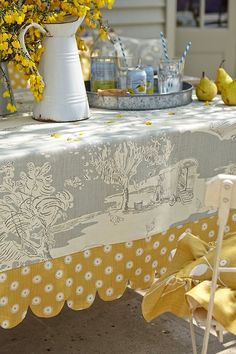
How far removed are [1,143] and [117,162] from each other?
374 millimetres

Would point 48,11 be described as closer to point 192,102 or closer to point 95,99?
point 95,99

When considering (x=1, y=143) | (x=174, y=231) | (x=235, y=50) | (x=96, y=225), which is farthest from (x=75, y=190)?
(x=235, y=50)

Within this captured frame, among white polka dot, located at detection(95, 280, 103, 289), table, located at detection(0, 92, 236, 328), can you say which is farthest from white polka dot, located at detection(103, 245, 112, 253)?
white polka dot, located at detection(95, 280, 103, 289)

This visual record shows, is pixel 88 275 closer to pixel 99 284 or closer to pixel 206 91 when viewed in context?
pixel 99 284

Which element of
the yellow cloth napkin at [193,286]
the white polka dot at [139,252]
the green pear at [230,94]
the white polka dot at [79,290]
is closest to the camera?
the yellow cloth napkin at [193,286]

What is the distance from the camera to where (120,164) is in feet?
7.36

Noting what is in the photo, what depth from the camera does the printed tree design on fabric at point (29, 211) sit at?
79.7 inches

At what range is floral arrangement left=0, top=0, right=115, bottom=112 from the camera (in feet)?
7.27

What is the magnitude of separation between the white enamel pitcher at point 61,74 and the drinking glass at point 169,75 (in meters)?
0.41

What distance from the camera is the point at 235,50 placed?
599cm

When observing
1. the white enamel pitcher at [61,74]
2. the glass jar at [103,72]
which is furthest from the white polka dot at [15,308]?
the glass jar at [103,72]

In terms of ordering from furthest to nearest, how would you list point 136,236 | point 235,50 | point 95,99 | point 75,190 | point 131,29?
point 235,50, point 131,29, point 95,99, point 136,236, point 75,190

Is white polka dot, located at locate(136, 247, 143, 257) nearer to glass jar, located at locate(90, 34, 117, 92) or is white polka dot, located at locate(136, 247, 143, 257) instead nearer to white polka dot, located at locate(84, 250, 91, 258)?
white polka dot, located at locate(84, 250, 91, 258)

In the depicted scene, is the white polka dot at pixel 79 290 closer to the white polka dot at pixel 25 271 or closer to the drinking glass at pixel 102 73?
the white polka dot at pixel 25 271
